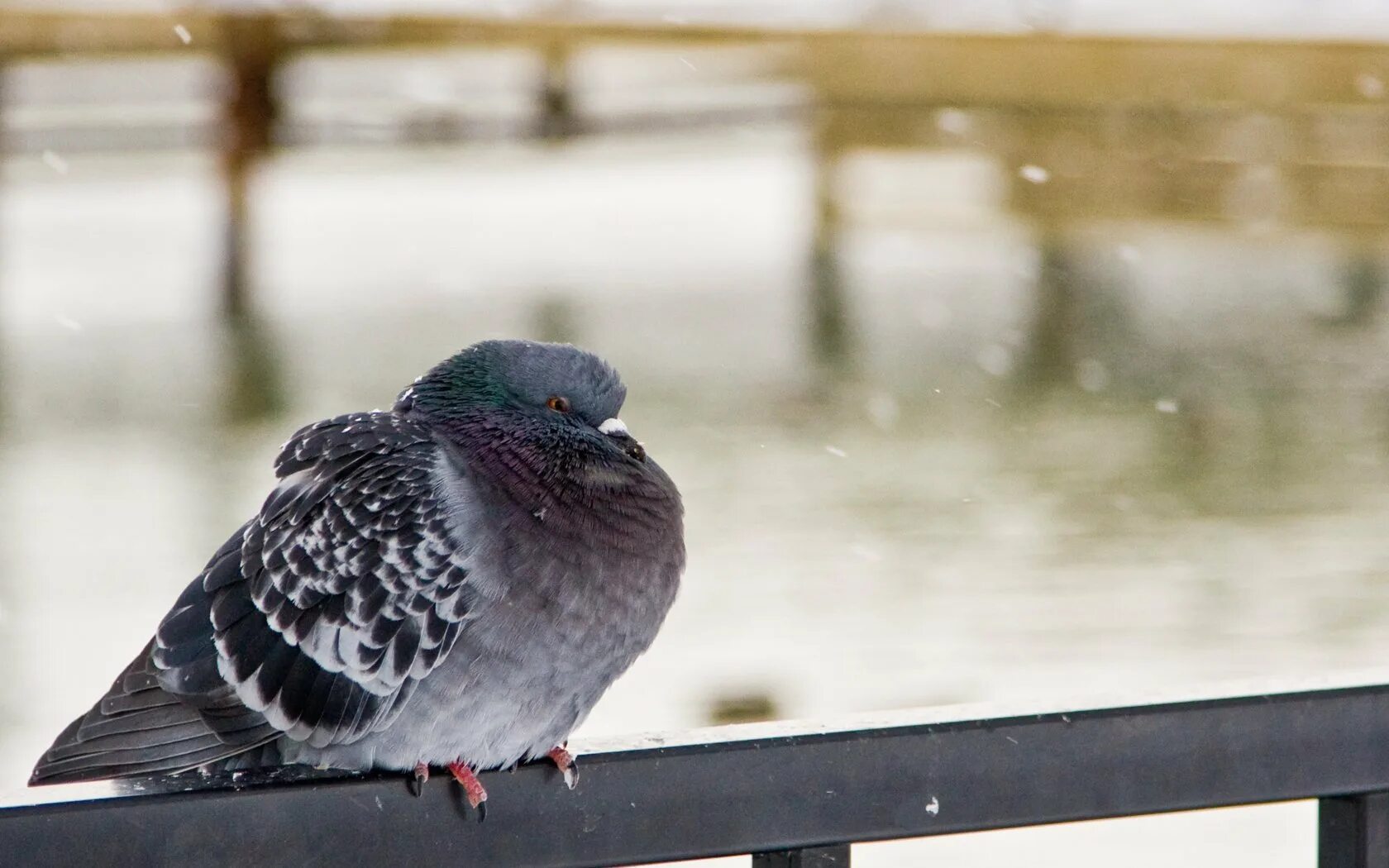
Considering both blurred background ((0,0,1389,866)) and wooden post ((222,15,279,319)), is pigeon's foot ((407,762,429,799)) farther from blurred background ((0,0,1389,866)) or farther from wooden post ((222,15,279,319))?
wooden post ((222,15,279,319))

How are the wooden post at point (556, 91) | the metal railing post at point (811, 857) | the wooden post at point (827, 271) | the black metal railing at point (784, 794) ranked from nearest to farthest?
the black metal railing at point (784, 794)
the metal railing post at point (811, 857)
the wooden post at point (827, 271)
the wooden post at point (556, 91)

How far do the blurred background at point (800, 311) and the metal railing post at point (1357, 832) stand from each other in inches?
78.4

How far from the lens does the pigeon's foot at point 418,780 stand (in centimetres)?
114

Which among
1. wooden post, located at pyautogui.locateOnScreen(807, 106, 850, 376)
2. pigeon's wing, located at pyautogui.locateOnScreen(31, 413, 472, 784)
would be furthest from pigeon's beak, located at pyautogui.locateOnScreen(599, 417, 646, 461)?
wooden post, located at pyautogui.locateOnScreen(807, 106, 850, 376)

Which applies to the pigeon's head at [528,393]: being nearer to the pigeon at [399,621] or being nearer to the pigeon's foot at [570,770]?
the pigeon at [399,621]

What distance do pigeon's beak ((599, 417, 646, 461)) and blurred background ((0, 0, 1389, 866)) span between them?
1784 mm

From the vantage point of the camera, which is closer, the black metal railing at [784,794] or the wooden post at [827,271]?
the black metal railing at [784,794]

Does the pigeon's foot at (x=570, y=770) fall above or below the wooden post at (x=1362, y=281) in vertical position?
below

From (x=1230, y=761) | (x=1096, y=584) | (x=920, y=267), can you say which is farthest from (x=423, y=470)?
(x=920, y=267)

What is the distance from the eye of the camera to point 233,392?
7715 mm

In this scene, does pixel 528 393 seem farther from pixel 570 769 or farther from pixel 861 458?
pixel 861 458

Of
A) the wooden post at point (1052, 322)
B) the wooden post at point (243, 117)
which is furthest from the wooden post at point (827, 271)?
the wooden post at point (243, 117)

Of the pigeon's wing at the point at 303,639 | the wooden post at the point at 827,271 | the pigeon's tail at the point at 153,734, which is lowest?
the pigeon's tail at the point at 153,734

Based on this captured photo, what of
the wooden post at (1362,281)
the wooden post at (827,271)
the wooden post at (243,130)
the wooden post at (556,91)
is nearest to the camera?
the wooden post at (827,271)
